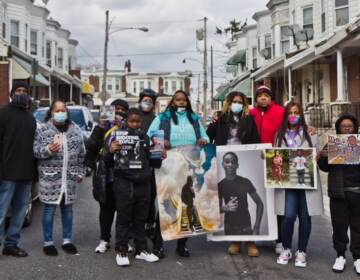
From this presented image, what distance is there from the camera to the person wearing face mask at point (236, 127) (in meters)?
6.10

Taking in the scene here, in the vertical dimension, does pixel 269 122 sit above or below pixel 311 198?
above

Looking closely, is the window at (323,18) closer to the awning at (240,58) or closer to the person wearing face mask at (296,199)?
the awning at (240,58)

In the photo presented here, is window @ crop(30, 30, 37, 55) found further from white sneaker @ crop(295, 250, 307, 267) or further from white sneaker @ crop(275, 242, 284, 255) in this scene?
white sneaker @ crop(295, 250, 307, 267)

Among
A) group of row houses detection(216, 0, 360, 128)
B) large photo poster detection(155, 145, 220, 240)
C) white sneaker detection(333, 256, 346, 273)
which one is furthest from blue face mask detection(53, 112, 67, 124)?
group of row houses detection(216, 0, 360, 128)

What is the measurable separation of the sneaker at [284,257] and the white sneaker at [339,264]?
0.52 metres

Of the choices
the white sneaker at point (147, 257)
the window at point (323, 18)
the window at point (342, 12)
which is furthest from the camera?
the window at point (323, 18)

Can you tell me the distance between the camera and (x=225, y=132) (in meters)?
6.23

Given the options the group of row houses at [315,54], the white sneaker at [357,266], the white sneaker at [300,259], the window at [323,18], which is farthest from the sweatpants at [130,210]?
the window at [323,18]

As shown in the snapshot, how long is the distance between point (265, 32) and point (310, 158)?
3094cm

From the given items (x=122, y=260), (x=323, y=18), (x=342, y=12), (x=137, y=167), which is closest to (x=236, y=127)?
(x=137, y=167)

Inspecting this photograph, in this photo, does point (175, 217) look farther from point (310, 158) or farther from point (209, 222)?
point (310, 158)

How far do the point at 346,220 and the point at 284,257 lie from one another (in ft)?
2.65

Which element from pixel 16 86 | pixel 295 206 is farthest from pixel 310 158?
pixel 16 86

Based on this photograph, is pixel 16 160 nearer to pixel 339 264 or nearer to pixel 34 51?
pixel 339 264
